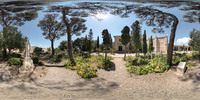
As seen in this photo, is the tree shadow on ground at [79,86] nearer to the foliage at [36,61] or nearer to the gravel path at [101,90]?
the gravel path at [101,90]

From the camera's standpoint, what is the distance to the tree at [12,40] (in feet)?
8.27

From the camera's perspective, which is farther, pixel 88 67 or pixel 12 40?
pixel 88 67

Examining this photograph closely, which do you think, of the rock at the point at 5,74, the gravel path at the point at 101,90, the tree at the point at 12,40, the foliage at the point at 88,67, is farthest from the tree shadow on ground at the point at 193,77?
the tree at the point at 12,40

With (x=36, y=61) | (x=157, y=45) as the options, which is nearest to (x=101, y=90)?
(x=36, y=61)

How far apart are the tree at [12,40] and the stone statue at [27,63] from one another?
156mm

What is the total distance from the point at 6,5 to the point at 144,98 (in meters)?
3.83

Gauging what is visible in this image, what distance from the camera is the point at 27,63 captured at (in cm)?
259

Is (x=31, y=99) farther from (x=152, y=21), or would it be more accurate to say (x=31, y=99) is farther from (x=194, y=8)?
(x=194, y=8)

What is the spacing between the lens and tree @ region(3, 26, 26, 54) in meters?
2.52

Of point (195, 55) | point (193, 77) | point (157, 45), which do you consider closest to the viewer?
point (193, 77)

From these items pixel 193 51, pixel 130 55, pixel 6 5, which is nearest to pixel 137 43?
pixel 130 55

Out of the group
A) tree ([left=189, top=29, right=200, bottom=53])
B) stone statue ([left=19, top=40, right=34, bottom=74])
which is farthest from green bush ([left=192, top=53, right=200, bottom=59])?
stone statue ([left=19, top=40, right=34, bottom=74])

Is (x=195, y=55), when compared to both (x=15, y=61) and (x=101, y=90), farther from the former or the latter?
(x=15, y=61)

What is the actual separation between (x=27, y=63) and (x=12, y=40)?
85 cm
